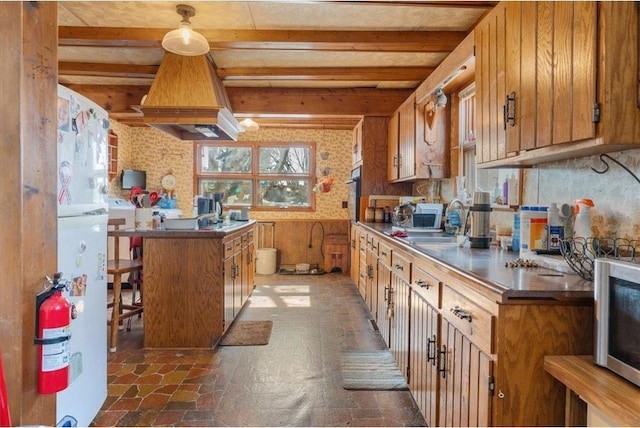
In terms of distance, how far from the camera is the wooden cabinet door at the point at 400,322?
2.35 metres

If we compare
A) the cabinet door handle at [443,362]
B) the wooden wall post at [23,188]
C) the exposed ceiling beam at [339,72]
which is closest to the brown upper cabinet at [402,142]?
the exposed ceiling beam at [339,72]

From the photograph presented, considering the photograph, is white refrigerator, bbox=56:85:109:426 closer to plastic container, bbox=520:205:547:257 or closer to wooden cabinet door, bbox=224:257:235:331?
wooden cabinet door, bbox=224:257:235:331

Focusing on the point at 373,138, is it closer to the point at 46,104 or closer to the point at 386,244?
the point at 386,244

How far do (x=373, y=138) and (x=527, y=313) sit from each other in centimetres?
402

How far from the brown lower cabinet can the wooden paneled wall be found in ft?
15.5

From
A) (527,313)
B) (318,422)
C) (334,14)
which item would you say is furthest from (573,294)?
(334,14)

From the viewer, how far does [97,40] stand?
3156 mm

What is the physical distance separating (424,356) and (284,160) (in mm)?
5322

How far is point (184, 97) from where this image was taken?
140 inches

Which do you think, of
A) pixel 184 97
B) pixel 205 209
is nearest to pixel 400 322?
pixel 205 209

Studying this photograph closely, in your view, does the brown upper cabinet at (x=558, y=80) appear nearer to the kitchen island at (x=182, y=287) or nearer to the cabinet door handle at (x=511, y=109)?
the cabinet door handle at (x=511, y=109)

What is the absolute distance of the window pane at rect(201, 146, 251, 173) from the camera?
6852mm

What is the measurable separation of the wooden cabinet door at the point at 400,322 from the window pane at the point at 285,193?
167 inches

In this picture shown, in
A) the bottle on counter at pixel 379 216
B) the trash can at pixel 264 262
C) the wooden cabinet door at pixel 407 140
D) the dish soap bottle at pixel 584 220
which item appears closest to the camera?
the dish soap bottle at pixel 584 220
